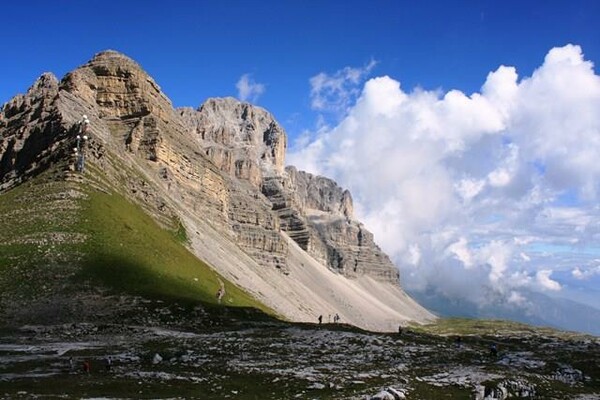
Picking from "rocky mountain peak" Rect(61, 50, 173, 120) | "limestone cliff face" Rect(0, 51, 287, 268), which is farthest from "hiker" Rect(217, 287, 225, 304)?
"rocky mountain peak" Rect(61, 50, 173, 120)

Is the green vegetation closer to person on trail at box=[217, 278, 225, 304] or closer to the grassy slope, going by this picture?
the grassy slope

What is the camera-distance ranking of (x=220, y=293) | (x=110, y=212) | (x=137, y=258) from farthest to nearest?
(x=220, y=293)
(x=110, y=212)
(x=137, y=258)

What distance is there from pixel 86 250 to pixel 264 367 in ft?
153

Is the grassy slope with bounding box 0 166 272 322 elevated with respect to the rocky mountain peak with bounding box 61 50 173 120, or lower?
lower

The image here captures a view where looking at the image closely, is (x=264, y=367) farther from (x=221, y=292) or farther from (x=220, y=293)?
(x=221, y=292)

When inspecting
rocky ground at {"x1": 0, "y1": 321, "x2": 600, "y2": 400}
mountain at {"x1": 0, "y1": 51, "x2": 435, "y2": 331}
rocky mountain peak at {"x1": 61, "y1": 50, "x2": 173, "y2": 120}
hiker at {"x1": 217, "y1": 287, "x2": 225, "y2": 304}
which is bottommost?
rocky ground at {"x1": 0, "y1": 321, "x2": 600, "y2": 400}

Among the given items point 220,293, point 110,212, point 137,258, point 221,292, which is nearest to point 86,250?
point 137,258

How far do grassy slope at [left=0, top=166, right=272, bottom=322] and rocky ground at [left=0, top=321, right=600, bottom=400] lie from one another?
1293 centimetres

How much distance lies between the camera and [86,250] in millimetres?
76000

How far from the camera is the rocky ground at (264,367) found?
30734 millimetres

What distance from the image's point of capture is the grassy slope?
69562mm

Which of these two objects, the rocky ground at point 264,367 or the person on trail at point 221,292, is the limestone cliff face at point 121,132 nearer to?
the person on trail at point 221,292

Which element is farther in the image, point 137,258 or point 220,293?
point 220,293

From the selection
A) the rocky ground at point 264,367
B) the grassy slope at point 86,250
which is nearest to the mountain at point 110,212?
the grassy slope at point 86,250
